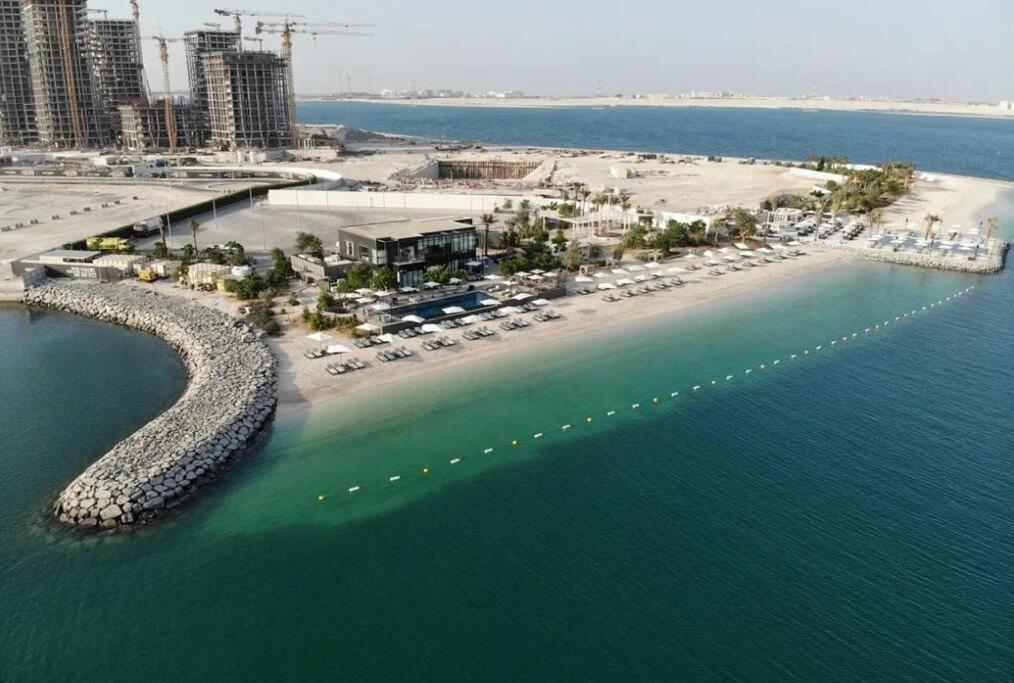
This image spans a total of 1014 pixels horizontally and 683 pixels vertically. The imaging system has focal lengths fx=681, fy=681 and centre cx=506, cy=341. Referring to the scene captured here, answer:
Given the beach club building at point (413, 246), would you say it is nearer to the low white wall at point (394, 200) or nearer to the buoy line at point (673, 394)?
the buoy line at point (673, 394)

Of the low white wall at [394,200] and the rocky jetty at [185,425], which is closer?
the rocky jetty at [185,425]

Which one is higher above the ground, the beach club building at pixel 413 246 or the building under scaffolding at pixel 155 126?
the building under scaffolding at pixel 155 126

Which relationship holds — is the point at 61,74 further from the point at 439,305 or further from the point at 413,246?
the point at 439,305

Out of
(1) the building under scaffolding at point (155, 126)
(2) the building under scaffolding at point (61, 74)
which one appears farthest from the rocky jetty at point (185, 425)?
(2) the building under scaffolding at point (61, 74)

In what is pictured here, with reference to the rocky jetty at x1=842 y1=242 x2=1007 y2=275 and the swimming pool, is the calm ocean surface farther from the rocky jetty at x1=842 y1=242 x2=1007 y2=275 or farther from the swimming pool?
the rocky jetty at x1=842 y1=242 x2=1007 y2=275

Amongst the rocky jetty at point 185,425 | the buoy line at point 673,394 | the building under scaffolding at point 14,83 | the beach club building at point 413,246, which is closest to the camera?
the rocky jetty at point 185,425

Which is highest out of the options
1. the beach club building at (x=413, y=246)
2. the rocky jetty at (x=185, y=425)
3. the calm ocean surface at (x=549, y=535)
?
the beach club building at (x=413, y=246)

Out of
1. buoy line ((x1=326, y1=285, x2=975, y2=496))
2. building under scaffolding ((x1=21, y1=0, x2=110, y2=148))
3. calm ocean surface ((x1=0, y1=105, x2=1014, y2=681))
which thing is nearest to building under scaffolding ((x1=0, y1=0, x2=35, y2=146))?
building under scaffolding ((x1=21, y1=0, x2=110, y2=148))
